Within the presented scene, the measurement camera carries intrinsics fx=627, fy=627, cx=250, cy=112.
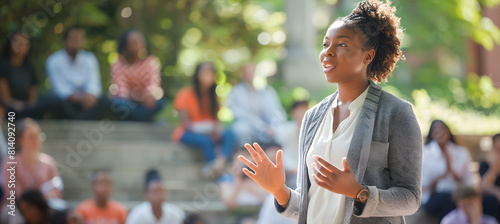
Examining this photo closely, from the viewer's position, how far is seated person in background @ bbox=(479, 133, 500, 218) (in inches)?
224

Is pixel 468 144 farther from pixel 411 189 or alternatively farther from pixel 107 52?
pixel 411 189

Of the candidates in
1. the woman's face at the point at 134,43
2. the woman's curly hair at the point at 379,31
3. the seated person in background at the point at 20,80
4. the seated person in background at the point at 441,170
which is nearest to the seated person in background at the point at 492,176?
the seated person in background at the point at 441,170

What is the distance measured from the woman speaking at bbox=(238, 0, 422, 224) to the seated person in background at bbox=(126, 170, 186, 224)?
10.8ft

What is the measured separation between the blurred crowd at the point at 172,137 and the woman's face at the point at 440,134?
11 mm

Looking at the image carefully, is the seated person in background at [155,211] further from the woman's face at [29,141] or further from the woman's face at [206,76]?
the woman's face at [206,76]

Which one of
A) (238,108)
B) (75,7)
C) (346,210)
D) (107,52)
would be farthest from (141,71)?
(346,210)

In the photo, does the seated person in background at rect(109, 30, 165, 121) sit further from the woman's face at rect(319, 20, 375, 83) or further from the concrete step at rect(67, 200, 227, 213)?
the woman's face at rect(319, 20, 375, 83)

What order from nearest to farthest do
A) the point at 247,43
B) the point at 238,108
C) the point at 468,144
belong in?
the point at 238,108, the point at 468,144, the point at 247,43

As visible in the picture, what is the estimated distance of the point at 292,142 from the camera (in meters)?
5.51

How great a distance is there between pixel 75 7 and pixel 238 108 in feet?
8.72

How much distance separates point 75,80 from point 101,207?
1557mm

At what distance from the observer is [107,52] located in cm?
847

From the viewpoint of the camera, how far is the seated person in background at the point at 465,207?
5268 millimetres

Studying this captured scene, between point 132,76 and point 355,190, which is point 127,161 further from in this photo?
point 355,190
